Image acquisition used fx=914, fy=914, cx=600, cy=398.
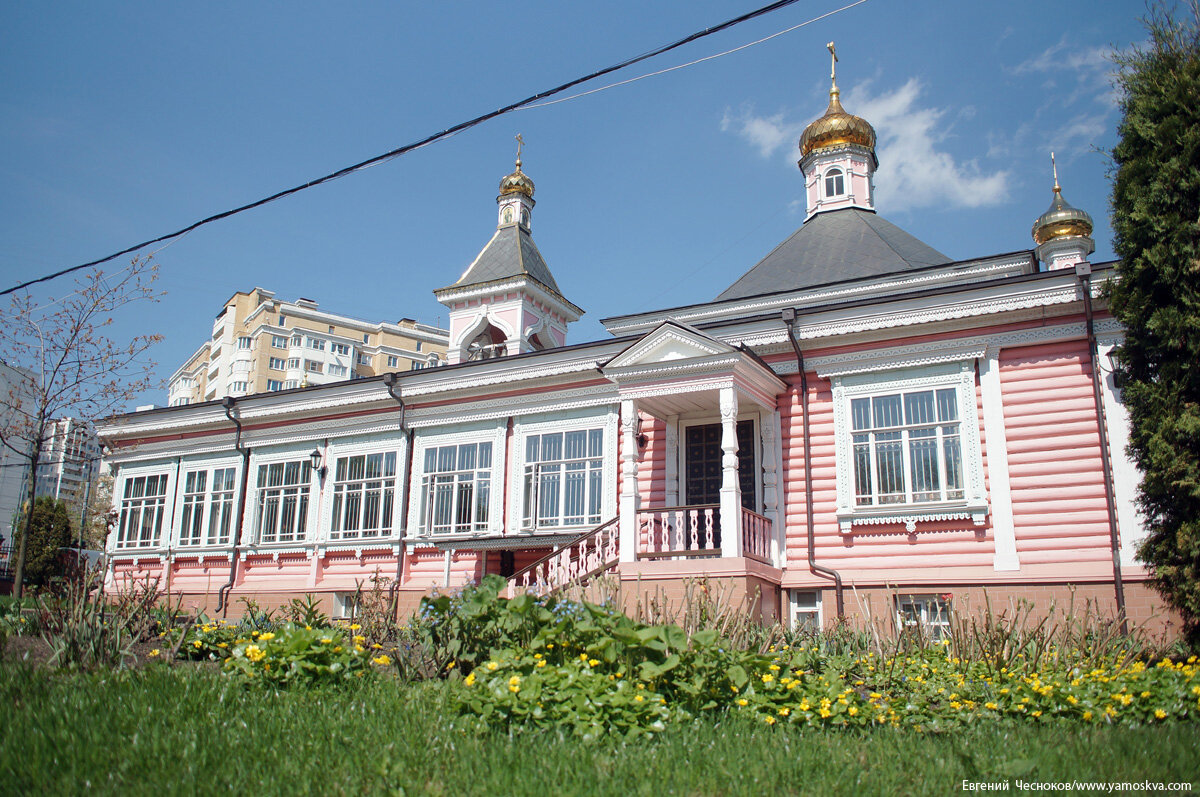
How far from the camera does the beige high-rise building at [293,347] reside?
80375 mm

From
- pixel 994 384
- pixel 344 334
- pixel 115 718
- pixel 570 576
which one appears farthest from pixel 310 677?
pixel 344 334

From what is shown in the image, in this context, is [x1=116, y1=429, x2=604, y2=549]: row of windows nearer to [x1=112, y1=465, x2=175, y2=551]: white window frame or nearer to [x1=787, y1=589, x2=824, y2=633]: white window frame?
[x1=112, y1=465, x2=175, y2=551]: white window frame

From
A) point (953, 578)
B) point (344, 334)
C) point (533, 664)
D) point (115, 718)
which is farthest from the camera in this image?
point (344, 334)

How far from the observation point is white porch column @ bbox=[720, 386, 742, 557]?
1188cm

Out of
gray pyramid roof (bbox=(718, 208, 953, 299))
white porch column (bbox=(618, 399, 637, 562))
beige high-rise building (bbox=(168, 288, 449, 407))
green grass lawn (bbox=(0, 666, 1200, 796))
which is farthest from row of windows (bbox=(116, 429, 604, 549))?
beige high-rise building (bbox=(168, 288, 449, 407))

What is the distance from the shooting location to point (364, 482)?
17047 mm

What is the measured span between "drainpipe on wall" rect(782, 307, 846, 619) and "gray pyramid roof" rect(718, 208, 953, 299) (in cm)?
405

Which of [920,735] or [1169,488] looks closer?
[920,735]

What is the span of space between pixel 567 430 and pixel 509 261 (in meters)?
9.29

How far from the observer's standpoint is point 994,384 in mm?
12172

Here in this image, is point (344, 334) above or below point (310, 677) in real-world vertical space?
above

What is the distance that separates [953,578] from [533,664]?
24.7 feet

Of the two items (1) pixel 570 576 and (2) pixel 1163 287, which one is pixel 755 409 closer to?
(1) pixel 570 576

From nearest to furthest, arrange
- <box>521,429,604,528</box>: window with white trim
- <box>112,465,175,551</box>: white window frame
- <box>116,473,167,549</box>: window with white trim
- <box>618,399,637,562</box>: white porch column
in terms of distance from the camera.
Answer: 1. <box>618,399,637,562</box>: white porch column
2. <box>521,429,604,528</box>: window with white trim
3. <box>112,465,175,551</box>: white window frame
4. <box>116,473,167,549</box>: window with white trim
